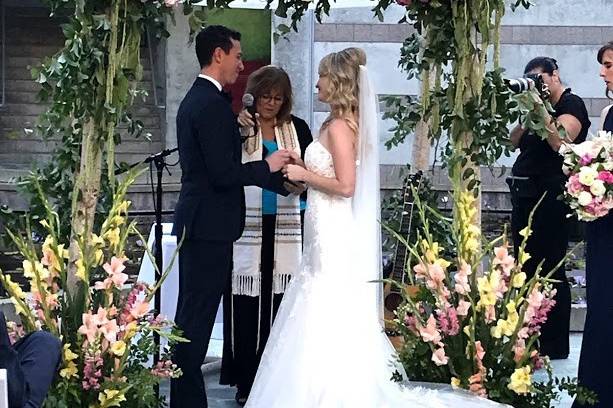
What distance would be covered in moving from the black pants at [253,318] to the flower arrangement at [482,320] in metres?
1.62

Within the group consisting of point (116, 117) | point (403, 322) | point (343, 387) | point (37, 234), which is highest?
point (116, 117)

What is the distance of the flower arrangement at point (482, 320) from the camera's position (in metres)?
4.26

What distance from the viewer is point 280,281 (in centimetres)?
592

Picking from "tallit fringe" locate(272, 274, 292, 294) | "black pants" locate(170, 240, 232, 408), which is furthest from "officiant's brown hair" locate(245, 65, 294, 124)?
"black pants" locate(170, 240, 232, 408)

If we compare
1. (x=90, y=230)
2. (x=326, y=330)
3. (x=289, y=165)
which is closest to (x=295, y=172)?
(x=289, y=165)

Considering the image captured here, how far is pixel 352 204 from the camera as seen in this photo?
5.41 metres

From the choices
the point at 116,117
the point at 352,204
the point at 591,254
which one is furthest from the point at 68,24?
the point at 591,254

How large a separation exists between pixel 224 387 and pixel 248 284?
758mm

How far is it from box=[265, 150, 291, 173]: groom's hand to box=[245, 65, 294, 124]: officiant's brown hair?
51cm

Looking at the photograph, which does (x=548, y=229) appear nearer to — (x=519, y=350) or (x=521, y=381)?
(x=519, y=350)

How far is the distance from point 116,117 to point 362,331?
1709mm

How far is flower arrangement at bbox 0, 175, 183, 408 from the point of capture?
4.12 metres

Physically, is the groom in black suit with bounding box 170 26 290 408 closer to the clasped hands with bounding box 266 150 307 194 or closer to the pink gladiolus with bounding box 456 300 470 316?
the clasped hands with bounding box 266 150 307 194

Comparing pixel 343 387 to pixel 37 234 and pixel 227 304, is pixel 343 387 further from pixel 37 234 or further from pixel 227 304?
pixel 37 234
